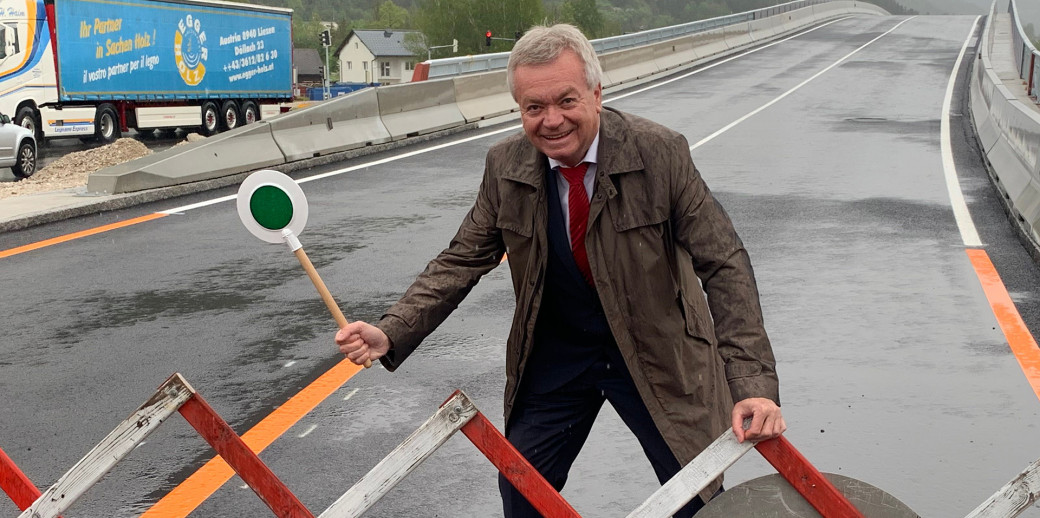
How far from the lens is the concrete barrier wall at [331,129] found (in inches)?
540

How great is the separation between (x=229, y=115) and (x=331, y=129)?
1912 cm

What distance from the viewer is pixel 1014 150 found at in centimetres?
1365

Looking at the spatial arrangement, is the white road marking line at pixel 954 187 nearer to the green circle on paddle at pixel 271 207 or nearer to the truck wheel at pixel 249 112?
the green circle on paddle at pixel 271 207

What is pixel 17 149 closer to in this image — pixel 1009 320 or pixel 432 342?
pixel 432 342

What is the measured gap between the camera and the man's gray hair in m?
3.24

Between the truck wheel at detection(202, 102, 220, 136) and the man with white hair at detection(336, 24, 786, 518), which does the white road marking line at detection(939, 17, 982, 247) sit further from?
the truck wheel at detection(202, 102, 220, 136)

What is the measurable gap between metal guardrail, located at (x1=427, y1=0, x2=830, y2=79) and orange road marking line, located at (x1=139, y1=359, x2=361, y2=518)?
2486mm

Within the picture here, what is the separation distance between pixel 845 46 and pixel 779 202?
34.9m

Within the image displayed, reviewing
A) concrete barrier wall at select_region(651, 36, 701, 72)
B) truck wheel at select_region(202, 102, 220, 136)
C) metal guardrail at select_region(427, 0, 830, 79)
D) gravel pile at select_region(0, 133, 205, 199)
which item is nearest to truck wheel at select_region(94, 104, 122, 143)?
truck wheel at select_region(202, 102, 220, 136)

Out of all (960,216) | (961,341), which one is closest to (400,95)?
(960,216)

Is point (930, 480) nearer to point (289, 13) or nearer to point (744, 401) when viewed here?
point (744, 401)

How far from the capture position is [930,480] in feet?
16.4

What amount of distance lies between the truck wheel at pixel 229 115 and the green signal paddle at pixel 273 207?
32899mm

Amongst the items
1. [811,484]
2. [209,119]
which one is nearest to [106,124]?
[209,119]
